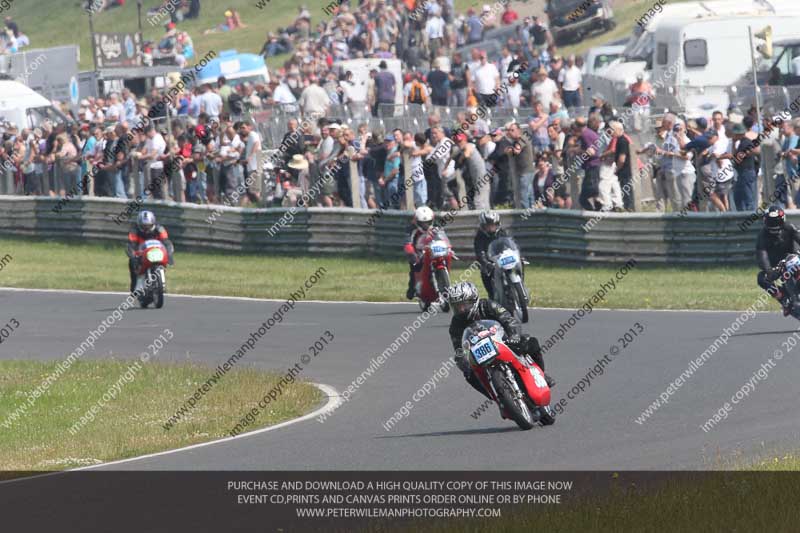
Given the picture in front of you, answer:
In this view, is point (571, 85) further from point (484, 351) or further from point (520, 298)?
point (484, 351)

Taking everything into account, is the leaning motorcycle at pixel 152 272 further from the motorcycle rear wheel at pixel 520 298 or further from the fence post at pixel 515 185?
the motorcycle rear wheel at pixel 520 298

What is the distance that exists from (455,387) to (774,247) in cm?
396

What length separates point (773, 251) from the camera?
651 inches

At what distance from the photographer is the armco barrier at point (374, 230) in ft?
74.7

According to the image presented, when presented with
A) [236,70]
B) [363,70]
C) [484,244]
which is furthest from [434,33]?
[484,244]

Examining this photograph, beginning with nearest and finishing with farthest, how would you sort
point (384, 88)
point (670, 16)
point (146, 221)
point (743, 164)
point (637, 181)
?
point (743, 164) → point (146, 221) → point (637, 181) → point (670, 16) → point (384, 88)

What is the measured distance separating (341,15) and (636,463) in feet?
106

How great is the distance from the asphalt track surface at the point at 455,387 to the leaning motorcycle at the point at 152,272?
25 centimetres

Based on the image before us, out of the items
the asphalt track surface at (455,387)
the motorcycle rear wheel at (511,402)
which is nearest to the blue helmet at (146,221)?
the asphalt track surface at (455,387)

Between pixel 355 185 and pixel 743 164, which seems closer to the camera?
pixel 743 164
